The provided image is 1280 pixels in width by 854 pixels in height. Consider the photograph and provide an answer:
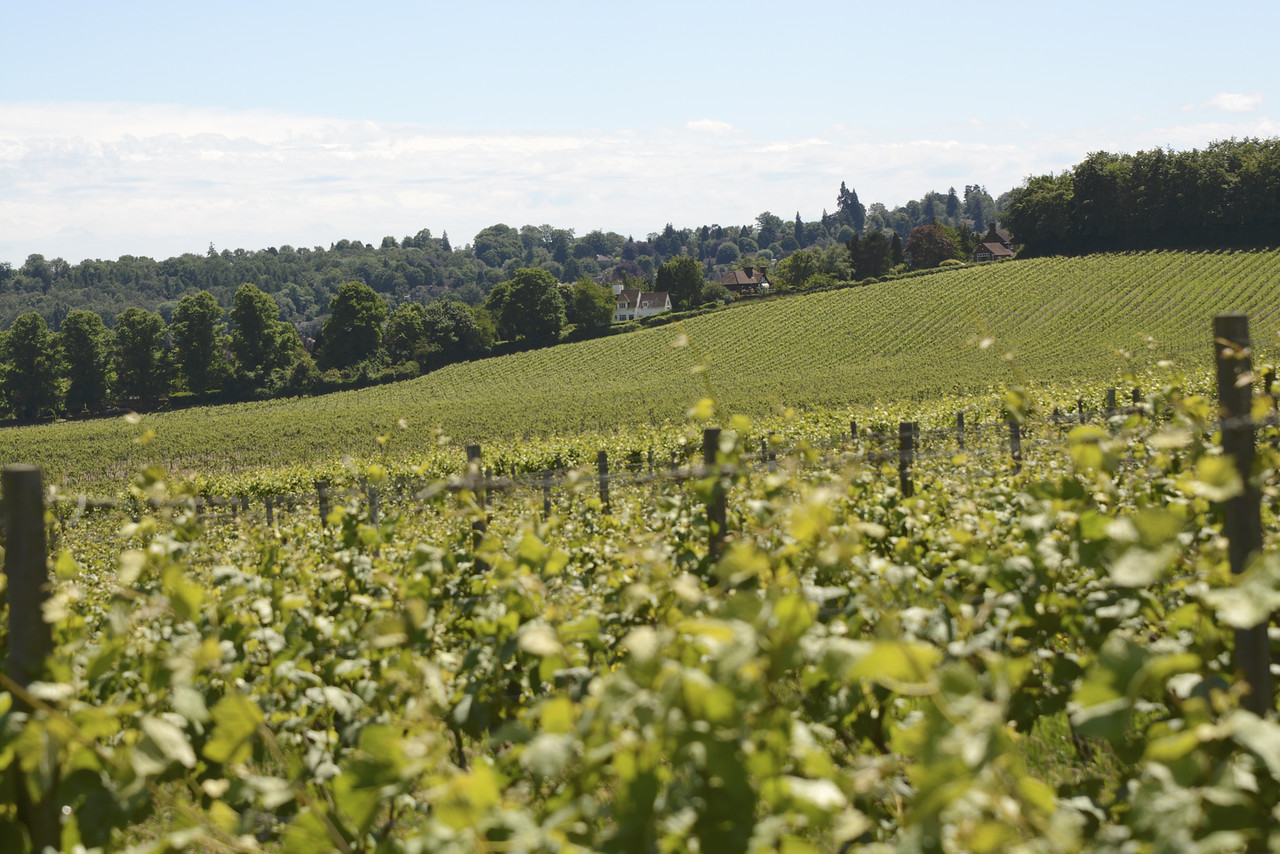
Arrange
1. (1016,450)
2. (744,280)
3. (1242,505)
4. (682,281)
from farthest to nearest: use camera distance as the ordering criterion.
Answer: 1. (744,280)
2. (682,281)
3. (1016,450)
4. (1242,505)

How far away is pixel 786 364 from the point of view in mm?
56844

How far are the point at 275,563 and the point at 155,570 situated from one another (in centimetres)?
55

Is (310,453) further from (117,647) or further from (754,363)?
(117,647)

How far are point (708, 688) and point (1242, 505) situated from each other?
5.05ft

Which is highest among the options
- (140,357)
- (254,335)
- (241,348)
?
(254,335)

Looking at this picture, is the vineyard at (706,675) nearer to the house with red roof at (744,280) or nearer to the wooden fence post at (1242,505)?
the wooden fence post at (1242,505)

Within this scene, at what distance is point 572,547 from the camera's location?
16.7ft

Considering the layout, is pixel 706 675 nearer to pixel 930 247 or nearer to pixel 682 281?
pixel 930 247

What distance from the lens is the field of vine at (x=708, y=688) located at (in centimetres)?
152

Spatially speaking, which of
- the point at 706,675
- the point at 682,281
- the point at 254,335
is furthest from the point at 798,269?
Result: the point at 706,675

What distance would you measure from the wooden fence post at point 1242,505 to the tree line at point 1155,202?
75893 millimetres

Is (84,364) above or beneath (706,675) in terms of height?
above

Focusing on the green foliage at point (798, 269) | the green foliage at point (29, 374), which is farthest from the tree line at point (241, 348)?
the green foliage at point (798, 269)

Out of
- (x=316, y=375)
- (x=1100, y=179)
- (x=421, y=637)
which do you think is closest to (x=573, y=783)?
(x=421, y=637)
